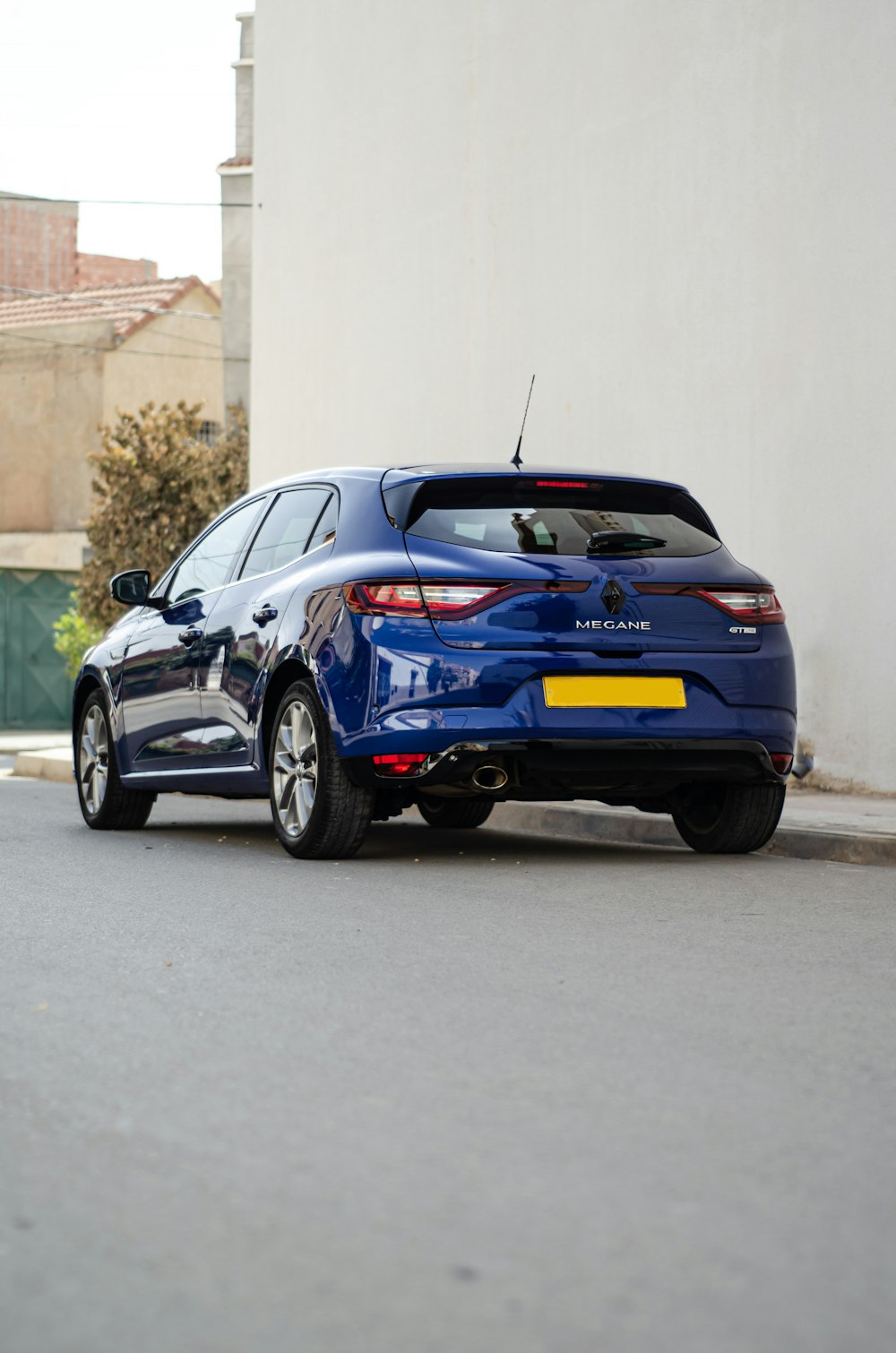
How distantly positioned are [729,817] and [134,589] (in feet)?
10.9

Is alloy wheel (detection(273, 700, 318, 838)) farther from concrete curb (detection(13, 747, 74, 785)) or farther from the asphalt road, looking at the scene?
concrete curb (detection(13, 747, 74, 785))

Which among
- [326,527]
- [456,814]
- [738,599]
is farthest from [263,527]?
[738,599]

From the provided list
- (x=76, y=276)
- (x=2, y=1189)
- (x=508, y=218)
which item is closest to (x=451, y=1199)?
(x=2, y=1189)

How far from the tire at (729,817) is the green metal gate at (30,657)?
20.4m

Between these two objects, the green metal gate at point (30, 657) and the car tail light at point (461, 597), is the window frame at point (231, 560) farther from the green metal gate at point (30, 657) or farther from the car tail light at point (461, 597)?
the green metal gate at point (30, 657)

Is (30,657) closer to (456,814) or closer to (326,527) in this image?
(456,814)

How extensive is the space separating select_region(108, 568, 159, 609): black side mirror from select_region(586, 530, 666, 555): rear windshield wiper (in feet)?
9.53

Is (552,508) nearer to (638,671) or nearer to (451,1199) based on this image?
(638,671)

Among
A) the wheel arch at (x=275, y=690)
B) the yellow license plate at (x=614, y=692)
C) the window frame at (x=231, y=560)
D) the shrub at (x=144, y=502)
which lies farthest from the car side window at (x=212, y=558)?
the shrub at (x=144, y=502)

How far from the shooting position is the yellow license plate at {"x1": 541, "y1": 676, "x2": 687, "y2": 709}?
7648mm

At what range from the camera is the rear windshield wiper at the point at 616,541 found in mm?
7877

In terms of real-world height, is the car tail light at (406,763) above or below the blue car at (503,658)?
below

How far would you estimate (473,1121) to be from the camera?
3742mm

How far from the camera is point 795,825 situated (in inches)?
369
